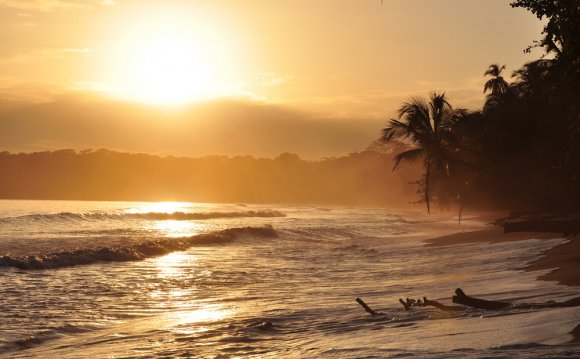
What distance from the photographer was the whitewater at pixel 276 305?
30.1ft

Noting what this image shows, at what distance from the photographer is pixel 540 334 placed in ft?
27.4

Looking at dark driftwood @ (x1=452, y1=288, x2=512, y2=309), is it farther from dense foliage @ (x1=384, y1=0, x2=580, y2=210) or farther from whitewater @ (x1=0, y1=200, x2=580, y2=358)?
dense foliage @ (x1=384, y1=0, x2=580, y2=210)

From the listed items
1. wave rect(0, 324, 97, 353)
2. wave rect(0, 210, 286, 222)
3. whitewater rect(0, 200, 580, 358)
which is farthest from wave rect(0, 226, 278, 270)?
wave rect(0, 210, 286, 222)

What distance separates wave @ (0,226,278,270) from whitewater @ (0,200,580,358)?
0.29 feet

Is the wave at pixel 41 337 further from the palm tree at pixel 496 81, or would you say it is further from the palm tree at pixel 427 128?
the palm tree at pixel 496 81

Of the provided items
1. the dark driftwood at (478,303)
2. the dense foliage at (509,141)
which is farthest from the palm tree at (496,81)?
the dark driftwood at (478,303)

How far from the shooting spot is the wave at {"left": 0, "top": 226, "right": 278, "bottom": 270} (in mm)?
24094

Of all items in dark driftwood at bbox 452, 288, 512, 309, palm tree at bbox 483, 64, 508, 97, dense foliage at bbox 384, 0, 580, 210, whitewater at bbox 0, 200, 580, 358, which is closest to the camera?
whitewater at bbox 0, 200, 580, 358

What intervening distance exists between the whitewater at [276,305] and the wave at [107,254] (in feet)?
0.29

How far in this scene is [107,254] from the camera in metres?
28.4

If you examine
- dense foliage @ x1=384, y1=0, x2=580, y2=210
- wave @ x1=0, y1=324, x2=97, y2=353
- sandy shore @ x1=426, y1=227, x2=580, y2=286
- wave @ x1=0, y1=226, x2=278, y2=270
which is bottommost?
wave @ x1=0, y1=324, x2=97, y2=353

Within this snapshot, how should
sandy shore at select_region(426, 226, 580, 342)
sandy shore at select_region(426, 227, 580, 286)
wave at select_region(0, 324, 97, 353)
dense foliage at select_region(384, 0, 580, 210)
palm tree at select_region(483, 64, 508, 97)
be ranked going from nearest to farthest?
wave at select_region(0, 324, 97, 353) → sandy shore at select_region(426, 226, 580, 342) → sandy shore at select_region(426, 227, 580, 286) → dense foliage at select_region(384, 0, 580, 210) → palm tree at select_region(483, 64, 508, 97)

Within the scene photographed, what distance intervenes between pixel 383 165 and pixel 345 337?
180 metres

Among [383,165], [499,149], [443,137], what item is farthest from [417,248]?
[383,165]
